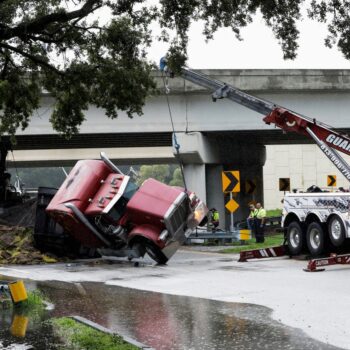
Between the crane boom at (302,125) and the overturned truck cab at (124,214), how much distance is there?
11.0ft

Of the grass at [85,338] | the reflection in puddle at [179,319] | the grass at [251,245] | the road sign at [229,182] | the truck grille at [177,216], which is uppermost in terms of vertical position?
the road sign at [229,182]

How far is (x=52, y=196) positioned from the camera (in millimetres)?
20531

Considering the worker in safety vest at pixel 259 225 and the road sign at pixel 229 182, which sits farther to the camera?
the worker in safety vest at pixel 259 225

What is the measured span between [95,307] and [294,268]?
690 centimetres

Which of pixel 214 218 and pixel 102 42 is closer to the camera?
pixel 102 42

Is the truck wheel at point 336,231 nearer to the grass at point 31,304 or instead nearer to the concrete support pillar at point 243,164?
the grass at point 31,304

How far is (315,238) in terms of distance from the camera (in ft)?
60.9

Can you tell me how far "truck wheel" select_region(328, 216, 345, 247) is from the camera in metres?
17.4

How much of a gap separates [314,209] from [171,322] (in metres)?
10.00

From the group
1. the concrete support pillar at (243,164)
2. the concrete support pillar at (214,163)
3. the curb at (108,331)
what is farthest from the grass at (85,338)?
the concrete support pillar at (243,164)

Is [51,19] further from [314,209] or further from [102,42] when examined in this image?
[314,209]

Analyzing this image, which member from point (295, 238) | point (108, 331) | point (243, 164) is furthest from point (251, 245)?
point (108, 331)

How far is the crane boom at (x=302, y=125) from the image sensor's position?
18.5 metres

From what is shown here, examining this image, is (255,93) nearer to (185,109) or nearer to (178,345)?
(185,109)
